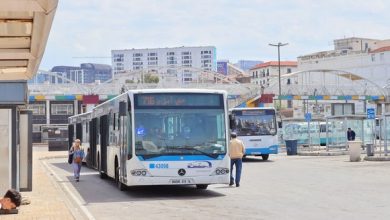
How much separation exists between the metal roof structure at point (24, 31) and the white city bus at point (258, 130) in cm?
Answer: 2518

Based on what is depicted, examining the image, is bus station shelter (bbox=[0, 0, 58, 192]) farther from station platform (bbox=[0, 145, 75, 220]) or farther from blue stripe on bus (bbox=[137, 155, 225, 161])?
blue stripe on bus (bbox=[137, 155, 225, 161])

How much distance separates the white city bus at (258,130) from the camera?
36.1 m

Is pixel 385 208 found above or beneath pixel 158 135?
beneath

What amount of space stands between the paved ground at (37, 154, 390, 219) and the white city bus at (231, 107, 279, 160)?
10.5 m

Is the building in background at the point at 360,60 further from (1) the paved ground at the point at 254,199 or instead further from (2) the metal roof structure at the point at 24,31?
(2) the metal roof structure at the point at 24,31

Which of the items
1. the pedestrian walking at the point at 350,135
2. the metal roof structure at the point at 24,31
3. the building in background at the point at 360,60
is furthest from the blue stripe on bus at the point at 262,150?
the building in background at the point at 360,60

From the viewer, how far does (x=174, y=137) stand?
17.9 meters

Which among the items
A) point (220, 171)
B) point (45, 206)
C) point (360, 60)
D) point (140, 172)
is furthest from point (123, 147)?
point (360, 60)

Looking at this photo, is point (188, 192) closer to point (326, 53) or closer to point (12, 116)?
point (12, 116)

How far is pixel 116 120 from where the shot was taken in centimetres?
2078

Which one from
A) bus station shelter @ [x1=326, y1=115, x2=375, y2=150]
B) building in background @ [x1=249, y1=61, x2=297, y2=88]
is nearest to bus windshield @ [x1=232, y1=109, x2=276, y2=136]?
bus station shelter @ [x1=326, y1=115, x2=375, y2=150]

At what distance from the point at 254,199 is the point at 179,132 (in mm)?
2607

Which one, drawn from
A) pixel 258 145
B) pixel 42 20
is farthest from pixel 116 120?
pixel 258 145

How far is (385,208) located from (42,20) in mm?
9684
